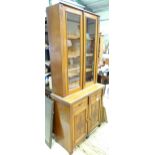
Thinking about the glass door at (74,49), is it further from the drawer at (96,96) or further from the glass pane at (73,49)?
the drawer at (96,96)

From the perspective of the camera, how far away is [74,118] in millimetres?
1906

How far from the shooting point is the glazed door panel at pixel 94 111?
7.32 ft

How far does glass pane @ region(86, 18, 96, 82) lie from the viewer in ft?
7.12

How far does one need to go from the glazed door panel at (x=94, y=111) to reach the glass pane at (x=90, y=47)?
337 mm

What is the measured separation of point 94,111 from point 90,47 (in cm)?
107

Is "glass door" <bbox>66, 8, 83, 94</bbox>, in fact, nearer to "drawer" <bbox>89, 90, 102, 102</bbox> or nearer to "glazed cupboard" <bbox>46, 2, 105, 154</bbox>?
"glazed cupboard" <bbox>46, 2, 105, 154</bbox>

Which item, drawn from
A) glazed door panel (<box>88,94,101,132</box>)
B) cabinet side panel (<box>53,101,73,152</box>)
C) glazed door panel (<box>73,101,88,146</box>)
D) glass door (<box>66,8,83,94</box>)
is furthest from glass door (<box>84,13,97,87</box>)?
cabinet side panel (<box>53,101,73,152</box>)

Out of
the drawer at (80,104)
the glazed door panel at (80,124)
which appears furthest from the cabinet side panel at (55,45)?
the glazed door panel at (80,124)

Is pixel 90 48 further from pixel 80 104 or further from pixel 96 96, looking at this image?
pixel 80 104
